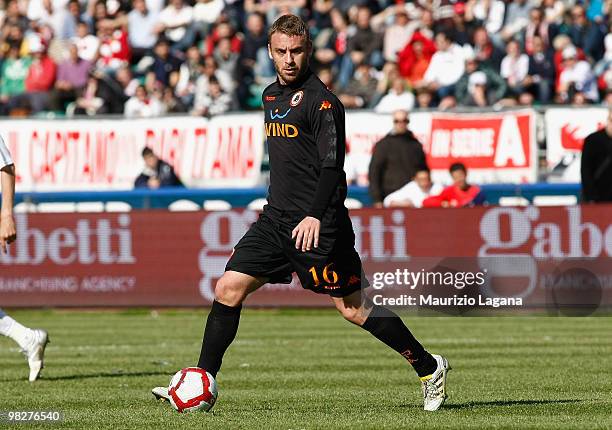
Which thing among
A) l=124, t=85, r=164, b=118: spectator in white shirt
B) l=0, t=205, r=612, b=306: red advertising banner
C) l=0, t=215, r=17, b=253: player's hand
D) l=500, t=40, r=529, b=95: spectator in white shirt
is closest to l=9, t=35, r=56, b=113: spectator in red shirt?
l=124, t=85, r=164, b=118: spectator in white shirt

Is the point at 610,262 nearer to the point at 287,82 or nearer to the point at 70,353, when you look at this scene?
the point at 70,353

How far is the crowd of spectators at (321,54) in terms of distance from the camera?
2391cm

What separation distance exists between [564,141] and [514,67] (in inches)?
102

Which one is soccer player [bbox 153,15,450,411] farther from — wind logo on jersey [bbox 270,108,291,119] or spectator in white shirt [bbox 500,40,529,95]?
spectator in white shirt [bbox 500,40,529,95]

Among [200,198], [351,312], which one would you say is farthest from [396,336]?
[200,198]

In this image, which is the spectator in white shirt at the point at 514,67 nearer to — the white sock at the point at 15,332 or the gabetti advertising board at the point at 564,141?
the gabetti advertising board at the point at 564,141

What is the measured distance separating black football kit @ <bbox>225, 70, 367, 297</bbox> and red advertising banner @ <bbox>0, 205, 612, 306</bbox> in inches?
382

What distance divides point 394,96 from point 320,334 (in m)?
8.13

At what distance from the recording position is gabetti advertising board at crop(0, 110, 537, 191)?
2214 centimetres

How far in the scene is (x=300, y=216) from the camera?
8.36m

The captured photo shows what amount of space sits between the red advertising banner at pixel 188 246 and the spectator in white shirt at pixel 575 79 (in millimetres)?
5405

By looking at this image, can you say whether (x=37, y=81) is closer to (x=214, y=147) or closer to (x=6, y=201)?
(x=214, y=147)

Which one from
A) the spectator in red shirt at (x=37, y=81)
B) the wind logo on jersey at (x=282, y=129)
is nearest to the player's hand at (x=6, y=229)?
the wind logo on jersey at (x=282, y=129)

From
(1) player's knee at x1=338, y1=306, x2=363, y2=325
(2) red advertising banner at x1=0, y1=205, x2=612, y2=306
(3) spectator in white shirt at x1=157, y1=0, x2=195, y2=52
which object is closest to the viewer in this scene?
(1) player's knee at x1=338, y1=306, x2=363, y2=325
